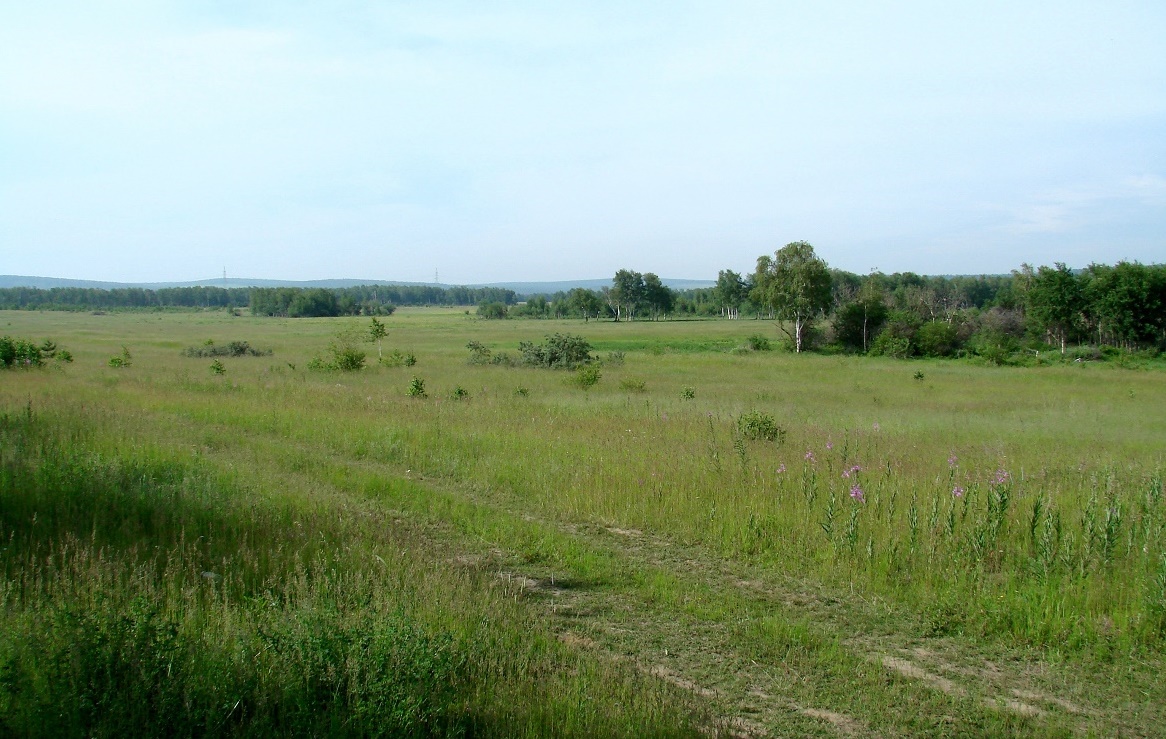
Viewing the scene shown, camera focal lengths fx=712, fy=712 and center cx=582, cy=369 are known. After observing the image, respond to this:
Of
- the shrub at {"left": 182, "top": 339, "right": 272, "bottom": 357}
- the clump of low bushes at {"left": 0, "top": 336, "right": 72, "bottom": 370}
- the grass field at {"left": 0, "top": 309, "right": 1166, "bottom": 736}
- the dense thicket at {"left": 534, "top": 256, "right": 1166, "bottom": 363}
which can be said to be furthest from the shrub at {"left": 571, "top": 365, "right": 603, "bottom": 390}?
the dense thicket at {"left": 534, "top": 256, "right": 1166, "bottom": 363}

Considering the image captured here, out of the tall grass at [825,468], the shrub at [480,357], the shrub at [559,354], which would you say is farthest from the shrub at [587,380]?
the shrub at [480,357]

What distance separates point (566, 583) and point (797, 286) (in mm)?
56590

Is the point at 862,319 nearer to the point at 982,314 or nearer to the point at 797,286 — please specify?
the point at 797,286

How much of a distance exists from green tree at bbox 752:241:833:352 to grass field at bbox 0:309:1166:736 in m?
47.5

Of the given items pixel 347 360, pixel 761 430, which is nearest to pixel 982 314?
pixel 347 360

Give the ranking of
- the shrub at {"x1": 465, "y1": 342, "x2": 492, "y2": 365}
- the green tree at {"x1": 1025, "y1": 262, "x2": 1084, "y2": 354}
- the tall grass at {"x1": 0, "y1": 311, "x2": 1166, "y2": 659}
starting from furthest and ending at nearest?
1. the green tree at {"x1": 1025, "y1": 262, "x2": 1084, "y2": 354}
2. the shrub at {"x1": 465, "y1": 342, "x2": 492, "y2": 365}
3. the tall grass at {"x1": 0, "y1": 311, "x2": 1166, "y2": 659}

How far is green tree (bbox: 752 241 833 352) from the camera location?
59.4 m

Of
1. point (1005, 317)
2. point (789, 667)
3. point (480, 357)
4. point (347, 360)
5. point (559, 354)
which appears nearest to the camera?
point (789, 667)

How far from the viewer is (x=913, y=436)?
47.8 ft

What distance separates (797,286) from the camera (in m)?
59.5

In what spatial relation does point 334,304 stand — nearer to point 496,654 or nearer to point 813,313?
point 813,313

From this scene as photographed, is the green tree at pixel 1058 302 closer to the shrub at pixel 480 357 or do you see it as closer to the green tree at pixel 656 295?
the shrub at pixel 480 357

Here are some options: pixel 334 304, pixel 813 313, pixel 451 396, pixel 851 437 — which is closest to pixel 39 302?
pixel 334 304

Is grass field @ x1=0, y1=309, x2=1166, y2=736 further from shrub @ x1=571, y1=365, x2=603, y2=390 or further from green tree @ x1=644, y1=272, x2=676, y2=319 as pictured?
green tree @ x1=644, y1=272, x2=676, y2=319
